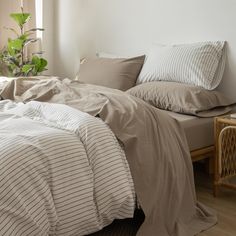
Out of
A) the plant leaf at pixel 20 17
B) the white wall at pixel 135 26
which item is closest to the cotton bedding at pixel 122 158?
the white wall at pixel 135 26

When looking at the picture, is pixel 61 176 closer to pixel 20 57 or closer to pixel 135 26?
pixel 135 26

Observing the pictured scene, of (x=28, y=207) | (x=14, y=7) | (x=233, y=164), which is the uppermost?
(x=14, y=7)

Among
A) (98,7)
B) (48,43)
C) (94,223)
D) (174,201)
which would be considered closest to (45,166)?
(94,223)

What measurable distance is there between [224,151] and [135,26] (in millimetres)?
1525

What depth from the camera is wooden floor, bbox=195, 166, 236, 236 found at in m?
2.31

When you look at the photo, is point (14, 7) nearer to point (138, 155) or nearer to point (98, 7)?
point (98, 7)

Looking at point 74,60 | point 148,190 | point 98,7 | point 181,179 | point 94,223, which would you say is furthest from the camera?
point 74,60

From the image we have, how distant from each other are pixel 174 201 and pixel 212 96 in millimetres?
903

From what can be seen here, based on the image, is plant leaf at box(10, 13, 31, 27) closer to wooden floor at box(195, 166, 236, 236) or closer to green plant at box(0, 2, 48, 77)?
green plant at box(0, 2, 48, 77)

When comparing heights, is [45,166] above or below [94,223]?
above

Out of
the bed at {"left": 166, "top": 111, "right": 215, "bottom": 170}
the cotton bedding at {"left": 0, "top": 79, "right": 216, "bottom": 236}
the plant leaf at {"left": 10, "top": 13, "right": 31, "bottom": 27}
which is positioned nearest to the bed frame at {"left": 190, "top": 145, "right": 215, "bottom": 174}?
A: the bed at {"left": 166, "top": 111, "right": 215, "bottom": 170}

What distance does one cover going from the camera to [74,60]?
4.63m

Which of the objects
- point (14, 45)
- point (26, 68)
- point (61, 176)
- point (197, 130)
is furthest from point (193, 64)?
point (14, 45)

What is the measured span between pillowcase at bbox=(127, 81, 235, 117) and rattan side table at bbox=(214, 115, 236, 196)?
15 centimetres
